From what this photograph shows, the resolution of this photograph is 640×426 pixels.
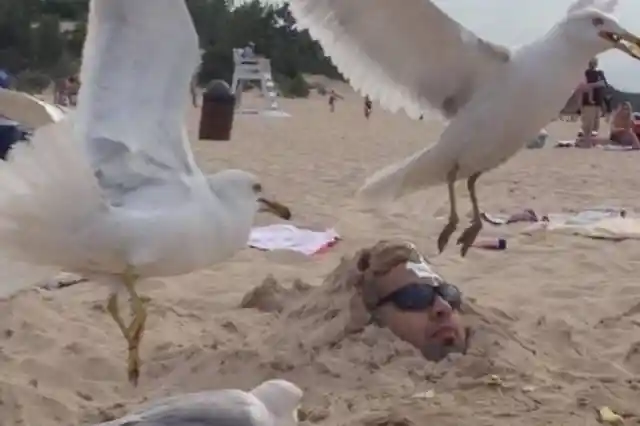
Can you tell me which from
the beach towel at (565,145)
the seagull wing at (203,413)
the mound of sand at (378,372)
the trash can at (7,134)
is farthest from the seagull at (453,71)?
the beach towel at (565,145)

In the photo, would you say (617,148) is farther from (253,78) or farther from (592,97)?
(253,78)

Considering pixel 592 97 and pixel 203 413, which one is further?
pixel 592 97

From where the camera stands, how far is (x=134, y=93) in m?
2.73

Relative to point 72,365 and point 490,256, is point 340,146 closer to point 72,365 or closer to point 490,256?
point 490,256

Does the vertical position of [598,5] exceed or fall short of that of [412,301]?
it exceeds it

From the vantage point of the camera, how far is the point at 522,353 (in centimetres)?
295

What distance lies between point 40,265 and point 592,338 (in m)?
1.73

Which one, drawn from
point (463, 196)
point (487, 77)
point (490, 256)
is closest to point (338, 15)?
point (487, 77)

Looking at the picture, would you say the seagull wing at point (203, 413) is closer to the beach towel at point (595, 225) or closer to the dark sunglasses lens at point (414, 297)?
the dark sunglasses lens at point (414, 297)

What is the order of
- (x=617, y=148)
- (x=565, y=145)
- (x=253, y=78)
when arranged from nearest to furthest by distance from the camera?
(x=617, y=148), (x=565, y=145), (x=253, y=78)

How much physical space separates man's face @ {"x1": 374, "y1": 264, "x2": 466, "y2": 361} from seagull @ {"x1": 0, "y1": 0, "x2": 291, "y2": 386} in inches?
18.9

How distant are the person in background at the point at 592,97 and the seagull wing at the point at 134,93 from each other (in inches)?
291

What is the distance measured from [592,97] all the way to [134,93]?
8809mm

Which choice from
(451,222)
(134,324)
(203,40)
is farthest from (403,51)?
(203,40)
